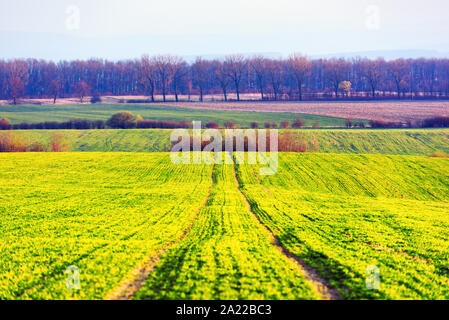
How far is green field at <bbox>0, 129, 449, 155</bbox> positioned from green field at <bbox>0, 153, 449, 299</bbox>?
22617 millimetres

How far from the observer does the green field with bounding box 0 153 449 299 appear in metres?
10.9

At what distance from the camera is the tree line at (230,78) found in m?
136

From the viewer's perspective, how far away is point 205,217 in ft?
76.3

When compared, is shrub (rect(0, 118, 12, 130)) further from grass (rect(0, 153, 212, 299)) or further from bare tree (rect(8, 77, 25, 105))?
bare tree (rect(8, 77, 25, 105))

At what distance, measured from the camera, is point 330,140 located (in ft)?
229

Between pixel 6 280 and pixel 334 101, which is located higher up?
pixel 334 101

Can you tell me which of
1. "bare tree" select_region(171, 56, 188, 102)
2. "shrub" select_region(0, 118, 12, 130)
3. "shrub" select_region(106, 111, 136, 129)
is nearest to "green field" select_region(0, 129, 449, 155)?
"shrub" select_region(0, 118, 12, 130)

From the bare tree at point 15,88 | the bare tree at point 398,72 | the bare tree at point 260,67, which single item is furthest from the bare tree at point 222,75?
the bare tree at point 15,88

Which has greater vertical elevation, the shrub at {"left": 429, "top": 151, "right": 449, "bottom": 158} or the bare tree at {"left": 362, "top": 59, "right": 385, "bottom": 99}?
the bare tree at {"left": 362, "top": 59, "right": 385, "bottom": 99}

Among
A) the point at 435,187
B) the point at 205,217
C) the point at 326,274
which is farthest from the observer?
the point at 435,187

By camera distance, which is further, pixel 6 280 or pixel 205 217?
pixel 205 217

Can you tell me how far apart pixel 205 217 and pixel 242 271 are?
38.3 ft
